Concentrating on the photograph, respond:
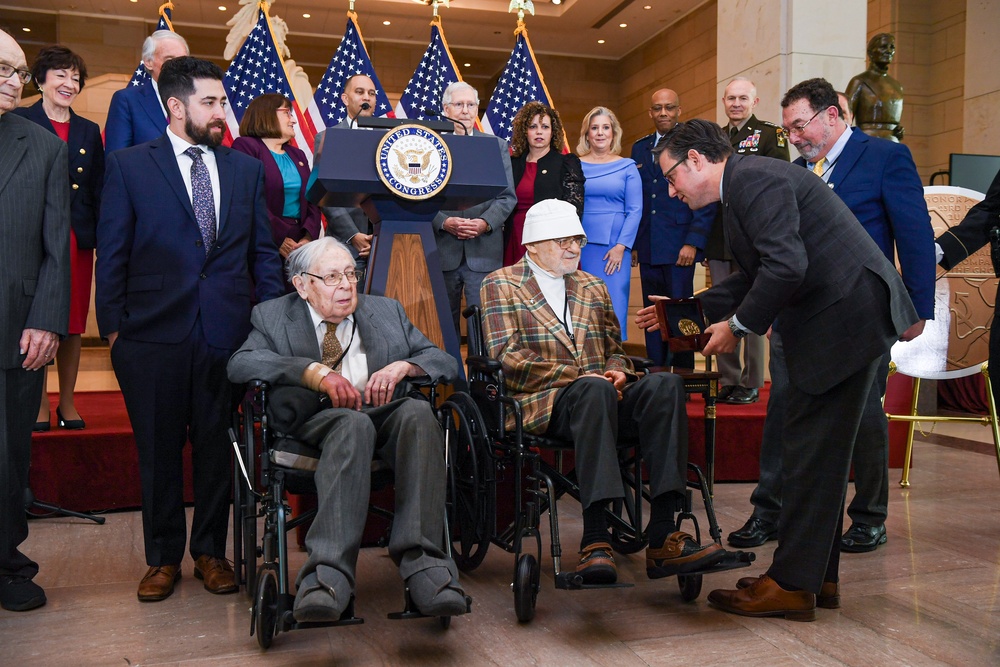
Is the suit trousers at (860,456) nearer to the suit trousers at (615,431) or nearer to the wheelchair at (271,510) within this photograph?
the suit trousers at (615,431)

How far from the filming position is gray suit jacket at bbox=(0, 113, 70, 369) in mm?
2605

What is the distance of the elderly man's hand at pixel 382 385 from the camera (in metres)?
2.61

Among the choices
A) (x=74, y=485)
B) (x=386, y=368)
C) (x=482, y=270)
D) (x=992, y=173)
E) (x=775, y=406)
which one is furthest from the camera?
(x=992, y=173)

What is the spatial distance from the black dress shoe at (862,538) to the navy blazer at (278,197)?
2.52 m

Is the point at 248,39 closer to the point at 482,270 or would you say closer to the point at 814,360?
the point at 482,270

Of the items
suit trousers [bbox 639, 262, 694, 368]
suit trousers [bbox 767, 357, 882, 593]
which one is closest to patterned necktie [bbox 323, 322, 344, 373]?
suit trousers [bbox 767, 357, 882, 593]

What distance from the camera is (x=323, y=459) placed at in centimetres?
236

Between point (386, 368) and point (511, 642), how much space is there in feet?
2.80

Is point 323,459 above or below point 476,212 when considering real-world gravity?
below

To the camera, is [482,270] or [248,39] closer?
[482,270]

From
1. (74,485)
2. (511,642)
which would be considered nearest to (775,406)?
(511,642)

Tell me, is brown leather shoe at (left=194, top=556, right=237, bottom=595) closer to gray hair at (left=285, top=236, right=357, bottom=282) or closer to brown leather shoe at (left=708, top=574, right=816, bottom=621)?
gray hair at (left=285, top=236, right=357, bottom=282)

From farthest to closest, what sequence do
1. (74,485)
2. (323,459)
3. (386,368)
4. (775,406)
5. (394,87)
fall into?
1. (394,87)
2. (74,485)
3. (775,406)
4. (386,368)
5. (323,459)

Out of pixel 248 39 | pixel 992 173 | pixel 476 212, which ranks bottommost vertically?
pixel 476 212
